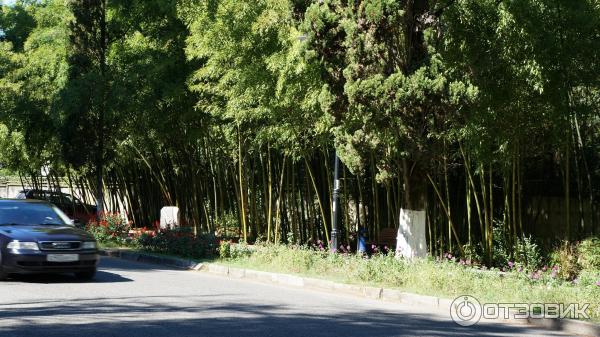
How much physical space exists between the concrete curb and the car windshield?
11.3 ft

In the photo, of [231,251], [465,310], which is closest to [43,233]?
[231,251]

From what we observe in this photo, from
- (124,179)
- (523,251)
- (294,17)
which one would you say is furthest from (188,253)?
(124,179)

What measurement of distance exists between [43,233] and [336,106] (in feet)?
18.3

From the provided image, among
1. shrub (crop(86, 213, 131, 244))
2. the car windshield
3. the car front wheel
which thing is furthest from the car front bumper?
shrub (crop(86, 213, 131, 244))

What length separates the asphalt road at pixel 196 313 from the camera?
8.41 meters

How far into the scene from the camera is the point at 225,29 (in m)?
17.1

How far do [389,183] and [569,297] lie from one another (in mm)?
8129

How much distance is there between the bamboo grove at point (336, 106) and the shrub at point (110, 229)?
2119 mm

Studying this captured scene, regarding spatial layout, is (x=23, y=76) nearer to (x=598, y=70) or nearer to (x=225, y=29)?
(x=225, y=29)

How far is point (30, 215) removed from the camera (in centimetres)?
1366

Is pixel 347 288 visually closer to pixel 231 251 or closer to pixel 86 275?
pixel 86 275

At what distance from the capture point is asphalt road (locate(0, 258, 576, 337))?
8406 mm

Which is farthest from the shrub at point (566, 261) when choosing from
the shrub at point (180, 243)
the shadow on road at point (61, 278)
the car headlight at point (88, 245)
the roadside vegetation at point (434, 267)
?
the car headlight at point (88, 245)

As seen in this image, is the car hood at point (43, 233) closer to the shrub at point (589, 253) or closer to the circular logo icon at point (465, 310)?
the circular logo icon at point (465, 310)
